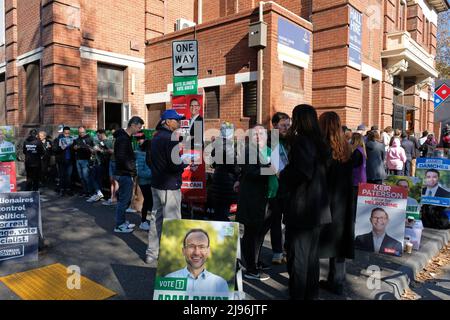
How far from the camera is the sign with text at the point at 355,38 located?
12414 millimetres

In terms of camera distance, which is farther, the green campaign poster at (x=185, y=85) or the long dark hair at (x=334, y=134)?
the green campaign poster at (x=185, y=85)

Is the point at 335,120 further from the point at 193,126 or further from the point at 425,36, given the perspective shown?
the point at 425,36

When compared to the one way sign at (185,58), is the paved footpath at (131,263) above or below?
below

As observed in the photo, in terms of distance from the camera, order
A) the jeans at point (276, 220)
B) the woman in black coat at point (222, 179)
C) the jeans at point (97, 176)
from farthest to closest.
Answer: the jeans at point (97, 176)
the woman in black coat at point (222, 179)
the jeans at point (276, 220)

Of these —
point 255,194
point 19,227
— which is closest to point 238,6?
point 255,194

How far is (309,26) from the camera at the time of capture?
12625 mm

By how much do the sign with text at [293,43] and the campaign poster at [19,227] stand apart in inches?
335

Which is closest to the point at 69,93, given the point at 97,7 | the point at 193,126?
the point at 97,7

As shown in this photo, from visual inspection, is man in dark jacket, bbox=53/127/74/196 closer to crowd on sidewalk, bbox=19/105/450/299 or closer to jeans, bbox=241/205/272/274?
crowd on sidewalk, bbox=19/105/450/299

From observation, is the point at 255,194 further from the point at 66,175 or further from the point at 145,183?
the point at 66,175

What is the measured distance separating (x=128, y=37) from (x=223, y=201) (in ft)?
31.9

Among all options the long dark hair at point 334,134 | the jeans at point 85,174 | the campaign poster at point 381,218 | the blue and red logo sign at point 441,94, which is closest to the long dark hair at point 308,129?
the long dark hair at point 334,134

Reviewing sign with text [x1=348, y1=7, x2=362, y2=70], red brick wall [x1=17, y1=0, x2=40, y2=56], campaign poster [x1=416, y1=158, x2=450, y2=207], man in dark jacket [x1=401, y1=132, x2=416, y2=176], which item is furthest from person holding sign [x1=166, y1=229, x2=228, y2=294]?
red brick wall [x1=17, y1=0, x2=40, y2=56]

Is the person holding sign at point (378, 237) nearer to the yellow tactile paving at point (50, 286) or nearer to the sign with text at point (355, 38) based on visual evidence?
the yellow tactile paving at point (50, 286)
